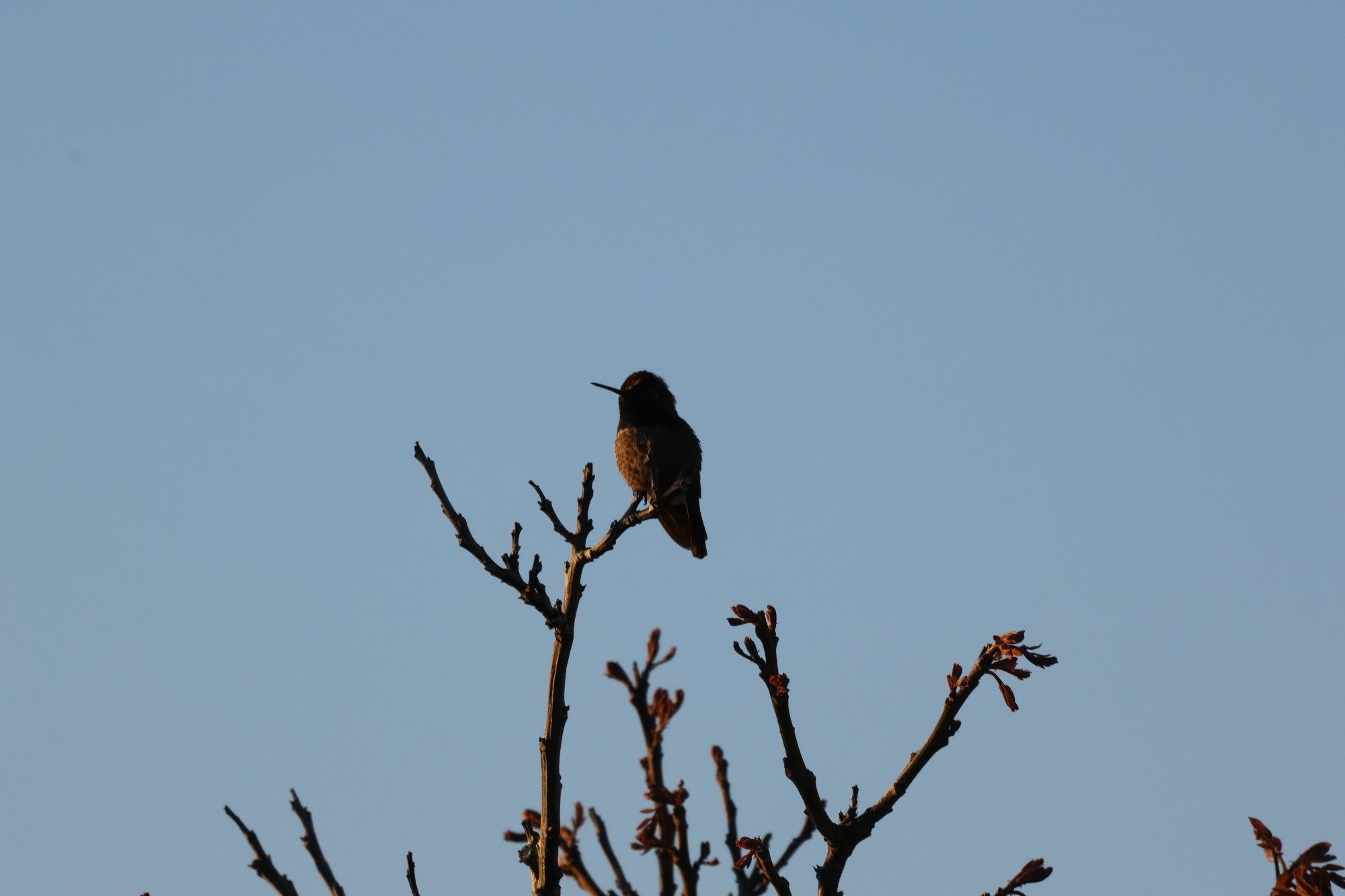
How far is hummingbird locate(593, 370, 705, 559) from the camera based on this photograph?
10953 mm

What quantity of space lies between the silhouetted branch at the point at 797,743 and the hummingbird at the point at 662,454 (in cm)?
653

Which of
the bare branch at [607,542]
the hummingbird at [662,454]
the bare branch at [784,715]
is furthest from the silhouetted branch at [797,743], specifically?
the hummingbird at [662,454]

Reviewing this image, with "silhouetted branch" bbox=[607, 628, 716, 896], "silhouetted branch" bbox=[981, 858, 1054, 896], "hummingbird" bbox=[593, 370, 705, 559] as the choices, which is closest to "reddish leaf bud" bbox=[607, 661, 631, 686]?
"silhouetted branch" bbox=[607, 628, 716, 896]

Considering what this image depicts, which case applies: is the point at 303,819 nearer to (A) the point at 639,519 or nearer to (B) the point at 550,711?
(B) the point at 550,711

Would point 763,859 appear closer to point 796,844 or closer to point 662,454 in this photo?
point 796,844

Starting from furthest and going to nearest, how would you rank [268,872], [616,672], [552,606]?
1. [616,672]
2. [552,606]
3. [268,872]

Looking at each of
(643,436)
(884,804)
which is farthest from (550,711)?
(643,436)

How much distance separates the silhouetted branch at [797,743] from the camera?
385cm

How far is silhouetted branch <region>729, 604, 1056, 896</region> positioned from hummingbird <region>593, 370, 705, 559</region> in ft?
21.4

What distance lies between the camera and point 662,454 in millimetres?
10992

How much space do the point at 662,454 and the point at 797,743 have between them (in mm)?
7150

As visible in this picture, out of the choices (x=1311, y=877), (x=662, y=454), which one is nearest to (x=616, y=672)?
(x=1311, y=877)

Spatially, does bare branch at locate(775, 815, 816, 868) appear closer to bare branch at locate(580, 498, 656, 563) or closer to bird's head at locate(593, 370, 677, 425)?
bare branch at locate(580, 498, 656, 563)

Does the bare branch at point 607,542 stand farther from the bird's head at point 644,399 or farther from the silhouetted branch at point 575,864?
the bird's head at point 644,399
